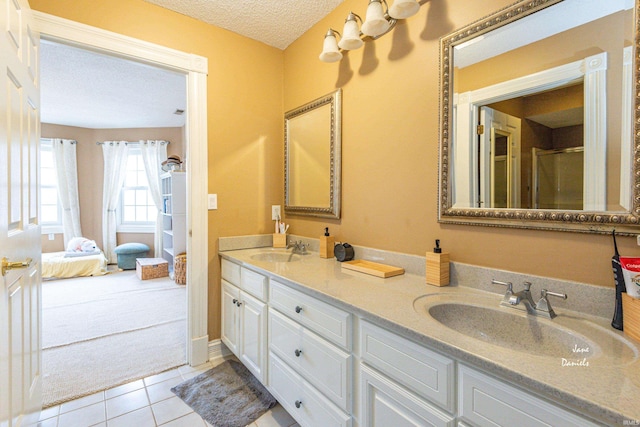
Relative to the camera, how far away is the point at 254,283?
182cm

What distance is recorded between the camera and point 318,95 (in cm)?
225

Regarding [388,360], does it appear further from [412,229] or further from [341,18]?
[341,18]

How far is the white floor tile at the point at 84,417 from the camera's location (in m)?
1.66

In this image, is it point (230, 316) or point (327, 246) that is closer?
point (327, 246)

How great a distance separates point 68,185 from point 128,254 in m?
1.76

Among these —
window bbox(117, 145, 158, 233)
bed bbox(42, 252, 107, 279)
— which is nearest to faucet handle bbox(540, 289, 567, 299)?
bed bbox(42, 252, 107, 279)

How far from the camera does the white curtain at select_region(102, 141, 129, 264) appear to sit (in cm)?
565

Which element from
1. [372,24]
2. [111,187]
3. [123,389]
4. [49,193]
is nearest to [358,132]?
[372,24]

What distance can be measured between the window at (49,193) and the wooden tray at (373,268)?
618cm

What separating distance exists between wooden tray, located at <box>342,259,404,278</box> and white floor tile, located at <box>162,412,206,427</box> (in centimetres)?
116

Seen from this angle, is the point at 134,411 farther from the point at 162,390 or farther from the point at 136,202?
the point at 136,202

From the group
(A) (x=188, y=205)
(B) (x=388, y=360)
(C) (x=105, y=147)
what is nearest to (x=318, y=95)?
(A) (x=188, y=205)

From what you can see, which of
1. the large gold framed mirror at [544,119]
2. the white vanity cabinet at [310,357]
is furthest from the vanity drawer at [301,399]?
the large gold framed mirror at [544,119]

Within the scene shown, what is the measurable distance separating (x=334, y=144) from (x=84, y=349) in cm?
263
